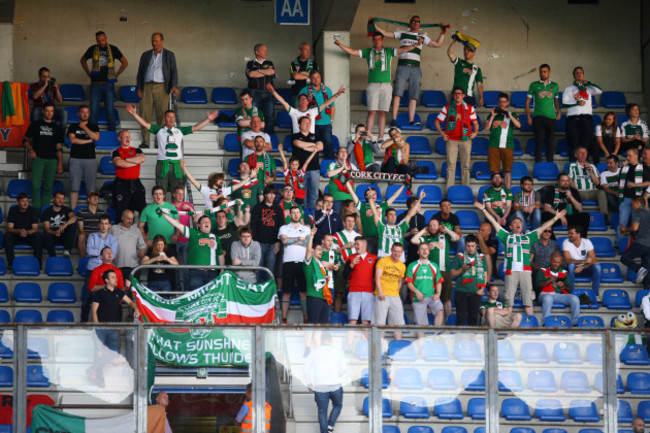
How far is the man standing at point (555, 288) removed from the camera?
16094 mm

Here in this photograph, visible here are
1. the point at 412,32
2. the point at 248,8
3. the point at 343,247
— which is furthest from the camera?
the point at 248,8

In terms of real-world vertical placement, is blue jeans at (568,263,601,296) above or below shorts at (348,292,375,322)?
above

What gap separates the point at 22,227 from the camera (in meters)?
16.3

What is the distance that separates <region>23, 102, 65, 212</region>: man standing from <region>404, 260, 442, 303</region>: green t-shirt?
568cm

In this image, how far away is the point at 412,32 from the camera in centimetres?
1991

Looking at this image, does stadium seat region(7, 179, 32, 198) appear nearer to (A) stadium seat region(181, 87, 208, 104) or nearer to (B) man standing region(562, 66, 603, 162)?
(A) stadium seat region(181, 87, 208, 104)

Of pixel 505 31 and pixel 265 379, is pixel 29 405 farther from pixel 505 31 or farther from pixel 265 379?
pixel 505 31

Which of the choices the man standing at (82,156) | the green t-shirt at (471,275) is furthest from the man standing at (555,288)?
the man standing at (82,156)

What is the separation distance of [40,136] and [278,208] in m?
4.00

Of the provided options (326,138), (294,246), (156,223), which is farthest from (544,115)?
(156,223)

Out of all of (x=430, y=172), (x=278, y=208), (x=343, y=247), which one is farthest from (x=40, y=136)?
(x=430, y=172)

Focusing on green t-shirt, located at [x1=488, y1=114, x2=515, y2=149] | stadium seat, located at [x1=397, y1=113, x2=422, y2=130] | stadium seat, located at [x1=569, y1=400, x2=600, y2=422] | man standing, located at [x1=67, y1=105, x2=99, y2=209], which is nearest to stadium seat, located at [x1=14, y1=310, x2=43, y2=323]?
man standing, located at [x1=67, y1=105, x2=99, y2=209]

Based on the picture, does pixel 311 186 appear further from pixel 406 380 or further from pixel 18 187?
pixel 406 380

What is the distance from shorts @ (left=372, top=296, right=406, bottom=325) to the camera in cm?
1508
